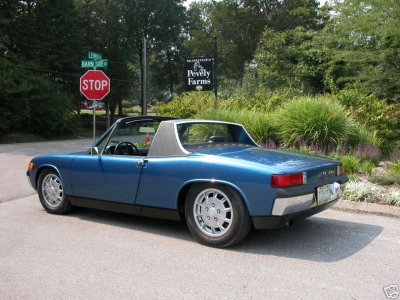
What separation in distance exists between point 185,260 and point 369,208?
3111 mm

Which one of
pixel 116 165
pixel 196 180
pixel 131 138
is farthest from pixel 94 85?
pixel 196 180

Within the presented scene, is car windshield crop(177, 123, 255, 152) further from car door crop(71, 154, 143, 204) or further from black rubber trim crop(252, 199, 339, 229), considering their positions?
black rubber trim crop(252, 199, 339, 229)

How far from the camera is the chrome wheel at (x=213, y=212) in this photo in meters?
4.38

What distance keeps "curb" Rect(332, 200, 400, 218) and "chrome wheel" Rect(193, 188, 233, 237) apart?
2445 millimetres

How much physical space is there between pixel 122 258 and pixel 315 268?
183 cm

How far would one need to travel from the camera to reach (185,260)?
13.5 ft

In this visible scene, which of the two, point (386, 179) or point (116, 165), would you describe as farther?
point (386, 179)

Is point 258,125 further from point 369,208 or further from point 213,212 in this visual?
point 213,212

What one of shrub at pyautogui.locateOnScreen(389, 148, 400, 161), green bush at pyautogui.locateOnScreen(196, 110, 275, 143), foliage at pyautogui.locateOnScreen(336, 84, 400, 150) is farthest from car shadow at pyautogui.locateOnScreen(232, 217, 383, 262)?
foliage at pyautogui.locateOnScreen(336, 84, 400, 150)

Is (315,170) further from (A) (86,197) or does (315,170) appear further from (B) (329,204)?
(A) (86,197)

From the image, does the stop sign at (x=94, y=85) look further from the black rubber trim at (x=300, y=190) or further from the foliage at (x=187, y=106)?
the black rubber trim at (x=300, y=190)

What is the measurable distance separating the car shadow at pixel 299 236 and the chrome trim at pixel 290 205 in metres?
0.47

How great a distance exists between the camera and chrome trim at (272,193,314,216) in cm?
405

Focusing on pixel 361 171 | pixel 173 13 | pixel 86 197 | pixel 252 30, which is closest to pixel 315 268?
pixel 86 197
